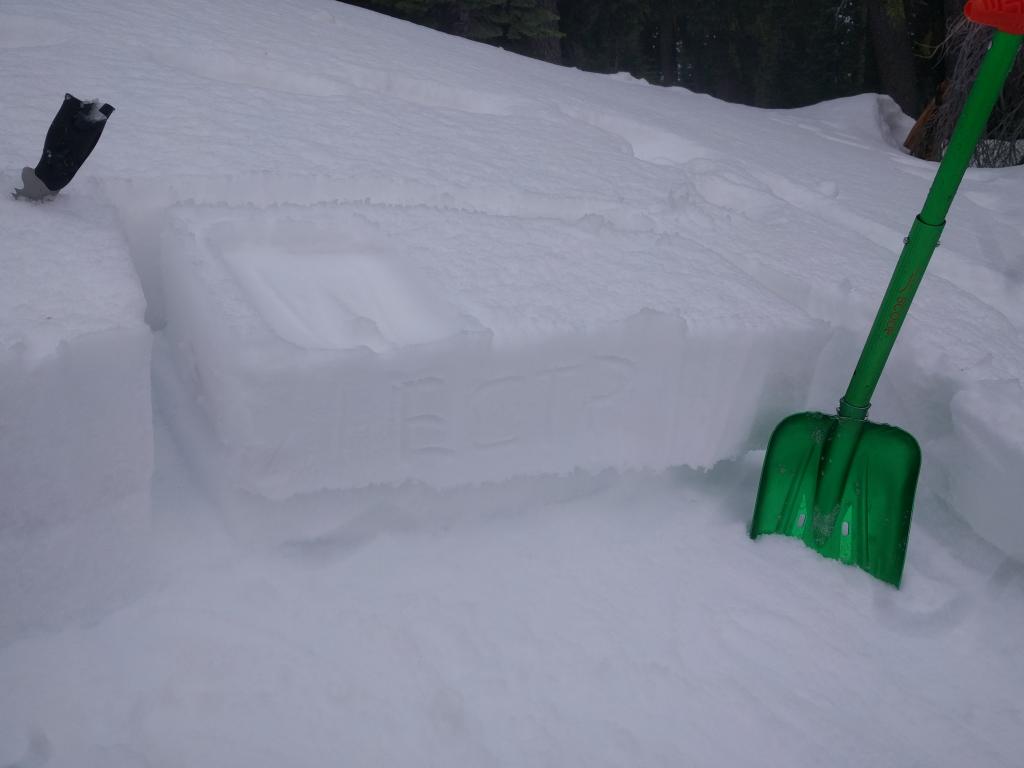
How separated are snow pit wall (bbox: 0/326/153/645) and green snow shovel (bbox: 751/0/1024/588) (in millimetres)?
1055

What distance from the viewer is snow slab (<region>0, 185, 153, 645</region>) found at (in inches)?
40.1

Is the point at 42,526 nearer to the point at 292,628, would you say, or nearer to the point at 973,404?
the point at 292,628

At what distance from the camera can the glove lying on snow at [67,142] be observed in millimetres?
Answer: 1350

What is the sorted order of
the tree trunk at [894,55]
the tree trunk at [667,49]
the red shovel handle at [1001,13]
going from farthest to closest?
1. the tree trunk at [667,49]
2. the tree trunk at [894,55]
3. the red shovel handle at [1001,13]

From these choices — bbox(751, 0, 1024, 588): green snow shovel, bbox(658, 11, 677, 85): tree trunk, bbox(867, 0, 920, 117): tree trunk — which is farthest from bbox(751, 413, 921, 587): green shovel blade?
bbox(658, 11, 677, 85): tree trunk

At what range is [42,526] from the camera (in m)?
1.06

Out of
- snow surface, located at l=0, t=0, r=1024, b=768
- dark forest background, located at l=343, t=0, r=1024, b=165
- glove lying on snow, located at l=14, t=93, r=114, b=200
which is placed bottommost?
snow surface, located at l=0, t=0, r=1024, b=768

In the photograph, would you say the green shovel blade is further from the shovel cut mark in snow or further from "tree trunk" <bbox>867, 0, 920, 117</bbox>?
"tree trunk" <bbox>867, 0, 920, 117</bbox>

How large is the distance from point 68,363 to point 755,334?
1.14m

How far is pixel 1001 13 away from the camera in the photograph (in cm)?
119

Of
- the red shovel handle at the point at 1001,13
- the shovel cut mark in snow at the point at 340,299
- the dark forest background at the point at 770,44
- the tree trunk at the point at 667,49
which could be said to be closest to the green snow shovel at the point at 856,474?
the red shovel handle at the point at 1001,13

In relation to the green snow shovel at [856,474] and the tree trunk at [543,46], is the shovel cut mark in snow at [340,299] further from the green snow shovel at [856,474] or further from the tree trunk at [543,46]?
the tree trunk at [543,46]

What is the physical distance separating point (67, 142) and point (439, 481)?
0.84 m

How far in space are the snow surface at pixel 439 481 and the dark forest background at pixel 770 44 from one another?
12.8 ft
